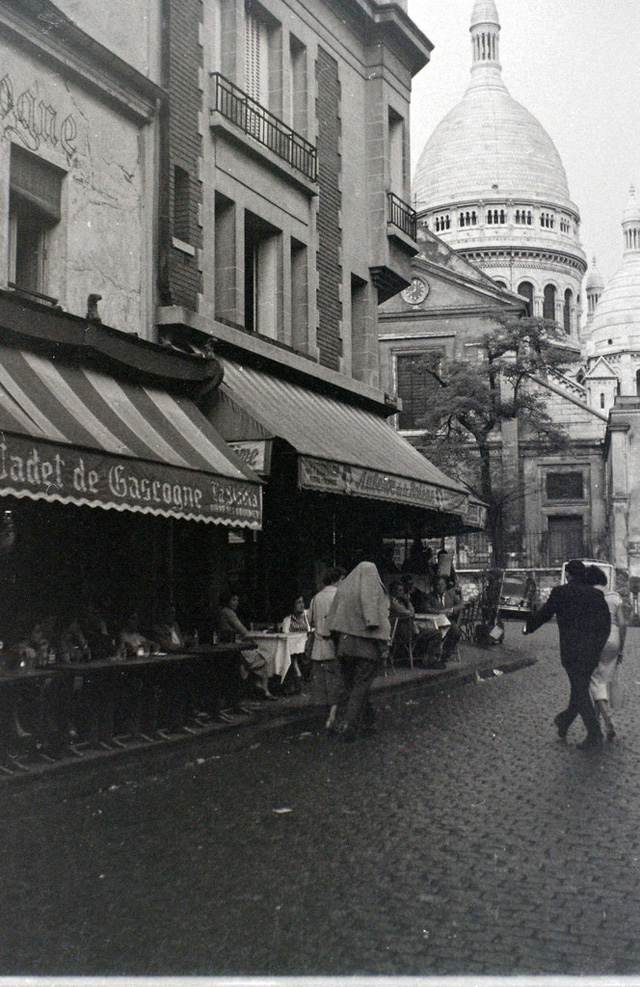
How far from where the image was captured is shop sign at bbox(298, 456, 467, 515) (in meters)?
14.2

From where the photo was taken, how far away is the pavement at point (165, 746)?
884cm

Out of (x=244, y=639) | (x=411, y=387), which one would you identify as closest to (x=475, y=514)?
(x=244, y=639)

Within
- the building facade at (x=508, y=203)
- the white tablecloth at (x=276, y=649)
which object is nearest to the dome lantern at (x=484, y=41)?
the building facade at (x=508, y=203)

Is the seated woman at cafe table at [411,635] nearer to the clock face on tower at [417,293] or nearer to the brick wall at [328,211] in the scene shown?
the brick wall at [328,211]

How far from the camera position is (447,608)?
2075cm

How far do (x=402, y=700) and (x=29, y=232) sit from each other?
741 centimetres

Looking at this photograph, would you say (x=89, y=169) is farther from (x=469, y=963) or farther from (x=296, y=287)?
(x=469, y=963)

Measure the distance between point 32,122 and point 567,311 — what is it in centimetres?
8371

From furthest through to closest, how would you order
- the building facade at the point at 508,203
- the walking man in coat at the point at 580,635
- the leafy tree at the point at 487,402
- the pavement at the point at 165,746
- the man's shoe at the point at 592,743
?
the building facade at the point at 508,203 < the leafy tree at the point at 487,402 < the walking man in coat at the point at 580,635 < the man's shoe at the point at 592,743 < the pavement at the point at 165,746

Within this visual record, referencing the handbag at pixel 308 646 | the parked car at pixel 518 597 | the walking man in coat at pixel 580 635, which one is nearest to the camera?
the walking man in coat at pixel 580 635

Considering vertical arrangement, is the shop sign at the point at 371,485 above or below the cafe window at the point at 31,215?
below

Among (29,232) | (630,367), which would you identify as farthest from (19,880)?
(630,367)

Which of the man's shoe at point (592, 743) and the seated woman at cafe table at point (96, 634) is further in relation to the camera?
the seated woman at cafe table at point (96, 634)

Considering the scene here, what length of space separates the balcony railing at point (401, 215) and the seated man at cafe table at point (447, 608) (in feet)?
22.9
